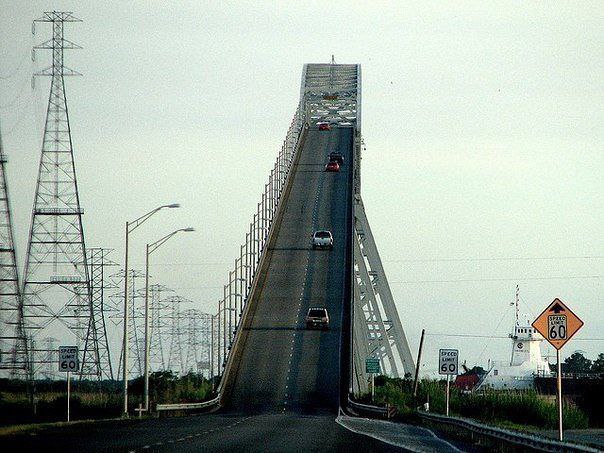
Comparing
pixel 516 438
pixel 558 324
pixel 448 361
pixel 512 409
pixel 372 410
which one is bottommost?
pixel 372 410

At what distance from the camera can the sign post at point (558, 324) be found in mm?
32375

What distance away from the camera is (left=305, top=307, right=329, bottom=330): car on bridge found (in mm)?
87188

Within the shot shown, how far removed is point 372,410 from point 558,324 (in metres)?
34.6

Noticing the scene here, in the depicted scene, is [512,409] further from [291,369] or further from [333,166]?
[333,166]

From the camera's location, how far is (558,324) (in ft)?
107

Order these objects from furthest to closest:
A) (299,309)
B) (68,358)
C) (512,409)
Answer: (299,309)
(512,409)
(68,358)

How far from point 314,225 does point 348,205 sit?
6926 mm

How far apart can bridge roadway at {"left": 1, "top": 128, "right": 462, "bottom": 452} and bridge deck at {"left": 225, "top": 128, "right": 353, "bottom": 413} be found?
66 mm

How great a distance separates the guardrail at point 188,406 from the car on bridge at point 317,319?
47.5ft

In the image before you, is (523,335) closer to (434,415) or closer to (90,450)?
(434,415)

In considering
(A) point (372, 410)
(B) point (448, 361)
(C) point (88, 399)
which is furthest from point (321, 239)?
(B) point (448, 361)

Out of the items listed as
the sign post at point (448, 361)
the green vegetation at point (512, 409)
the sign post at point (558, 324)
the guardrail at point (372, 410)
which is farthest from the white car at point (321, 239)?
the sign post at point (558, 324)

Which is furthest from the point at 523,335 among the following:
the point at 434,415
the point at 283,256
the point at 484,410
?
the point at 434,415

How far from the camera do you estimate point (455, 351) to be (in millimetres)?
60438
